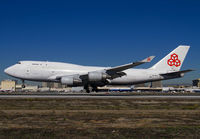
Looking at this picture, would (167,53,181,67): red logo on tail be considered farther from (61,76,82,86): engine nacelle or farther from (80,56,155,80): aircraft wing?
(61,76,82,86): engine nacelle

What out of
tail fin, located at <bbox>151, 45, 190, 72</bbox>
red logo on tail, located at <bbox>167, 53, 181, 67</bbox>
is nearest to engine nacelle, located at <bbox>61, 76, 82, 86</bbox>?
tail fin, located at <bbox>151, 45, 190, 72</bbox>

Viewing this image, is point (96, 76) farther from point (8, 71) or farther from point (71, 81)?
point (8, 71)

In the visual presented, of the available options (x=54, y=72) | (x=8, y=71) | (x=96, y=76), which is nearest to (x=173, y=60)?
(x=96, y=76)

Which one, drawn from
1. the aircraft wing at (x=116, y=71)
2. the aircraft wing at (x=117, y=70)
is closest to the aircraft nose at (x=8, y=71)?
the aircraft wing at (x=116, y=71)

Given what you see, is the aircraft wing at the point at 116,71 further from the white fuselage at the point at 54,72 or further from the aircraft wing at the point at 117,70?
the white fuselage at the point at 54,72

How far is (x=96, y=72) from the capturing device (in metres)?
36.3

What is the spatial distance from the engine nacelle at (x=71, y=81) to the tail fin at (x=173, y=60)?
16090 millimetres

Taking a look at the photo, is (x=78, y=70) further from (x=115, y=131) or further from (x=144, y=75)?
(x=115, y=131)

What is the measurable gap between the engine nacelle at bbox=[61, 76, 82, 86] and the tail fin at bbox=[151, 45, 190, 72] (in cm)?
1609

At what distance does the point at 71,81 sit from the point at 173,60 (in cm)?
2087

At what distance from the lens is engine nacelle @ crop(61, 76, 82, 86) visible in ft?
118

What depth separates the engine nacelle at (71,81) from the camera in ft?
118

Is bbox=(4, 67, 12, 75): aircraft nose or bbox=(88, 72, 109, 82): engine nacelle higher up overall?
bbox=(4, 67, 12, 75): aircraft nose

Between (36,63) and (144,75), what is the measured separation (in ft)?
66.2
